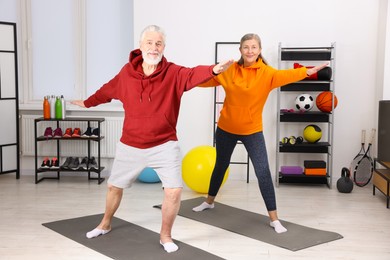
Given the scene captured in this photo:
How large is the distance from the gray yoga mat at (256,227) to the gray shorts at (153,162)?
0.80m

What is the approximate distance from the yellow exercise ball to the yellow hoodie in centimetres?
113

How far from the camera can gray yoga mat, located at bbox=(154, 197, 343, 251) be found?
3721 mm

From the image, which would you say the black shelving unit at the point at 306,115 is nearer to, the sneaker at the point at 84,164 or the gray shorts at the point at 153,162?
the sneaker at the point at 84,164

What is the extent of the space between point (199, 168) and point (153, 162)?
5.28ft

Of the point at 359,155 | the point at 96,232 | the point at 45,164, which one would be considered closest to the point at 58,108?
the point at 45,164

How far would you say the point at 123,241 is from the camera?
368cm

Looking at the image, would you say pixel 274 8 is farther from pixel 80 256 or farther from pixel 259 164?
pixel 80 256

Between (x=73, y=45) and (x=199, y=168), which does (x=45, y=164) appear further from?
(x=199, y=168)

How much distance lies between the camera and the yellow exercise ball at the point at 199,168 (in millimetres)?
5039

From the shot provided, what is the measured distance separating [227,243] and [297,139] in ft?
7.78

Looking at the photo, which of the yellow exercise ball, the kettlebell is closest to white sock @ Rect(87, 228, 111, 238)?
the yellow exercise ball

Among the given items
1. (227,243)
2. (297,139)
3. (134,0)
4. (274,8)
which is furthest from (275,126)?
A: (227,243)

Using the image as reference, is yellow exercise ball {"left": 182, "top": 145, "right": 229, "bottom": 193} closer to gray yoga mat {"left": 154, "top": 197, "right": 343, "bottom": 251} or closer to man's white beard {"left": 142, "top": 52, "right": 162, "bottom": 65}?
gray yoga mat {"left": 154, "top": 197, "right": 343, "bottom": 251}

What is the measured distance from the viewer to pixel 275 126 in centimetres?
604
